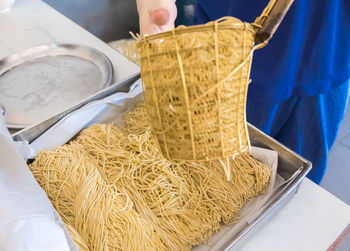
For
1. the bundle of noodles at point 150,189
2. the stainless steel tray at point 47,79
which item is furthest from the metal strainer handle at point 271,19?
the stainless steel tray at point 47,79

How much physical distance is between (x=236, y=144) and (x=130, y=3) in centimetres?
148

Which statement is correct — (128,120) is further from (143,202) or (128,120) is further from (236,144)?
(236,144)

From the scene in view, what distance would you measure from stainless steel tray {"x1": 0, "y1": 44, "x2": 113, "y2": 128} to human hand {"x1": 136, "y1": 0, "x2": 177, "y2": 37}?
287 millimetres

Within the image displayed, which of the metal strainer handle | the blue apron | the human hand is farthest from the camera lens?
the blue apron

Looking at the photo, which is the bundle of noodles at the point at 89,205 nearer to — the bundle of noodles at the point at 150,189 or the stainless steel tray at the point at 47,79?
the bundle of noodles at the point at 150,189

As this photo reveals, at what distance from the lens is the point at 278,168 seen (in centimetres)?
53

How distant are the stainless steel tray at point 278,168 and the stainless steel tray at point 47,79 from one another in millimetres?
82

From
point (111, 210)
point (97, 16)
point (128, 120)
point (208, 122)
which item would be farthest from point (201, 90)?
point (97, 16)

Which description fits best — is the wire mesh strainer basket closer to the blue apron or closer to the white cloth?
the white cloth

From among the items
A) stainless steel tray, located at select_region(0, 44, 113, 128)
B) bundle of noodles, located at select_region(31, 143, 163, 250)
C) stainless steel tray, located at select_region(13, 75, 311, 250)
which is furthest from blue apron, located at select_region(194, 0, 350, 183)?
bundle of noodles, located at select_region(31, 143, 163, 250)

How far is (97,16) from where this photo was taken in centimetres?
158

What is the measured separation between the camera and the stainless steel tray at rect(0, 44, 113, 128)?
2.29 feet

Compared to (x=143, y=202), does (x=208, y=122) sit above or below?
above

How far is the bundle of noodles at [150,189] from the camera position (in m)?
0.46
